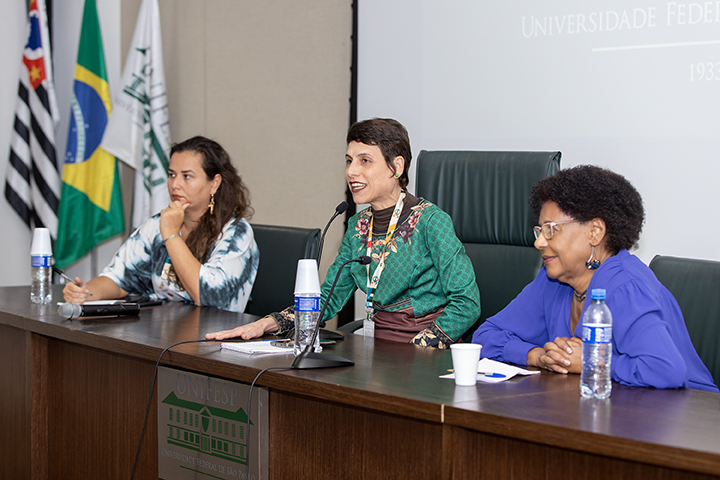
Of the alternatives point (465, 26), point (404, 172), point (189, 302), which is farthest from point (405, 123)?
point (189, 302)

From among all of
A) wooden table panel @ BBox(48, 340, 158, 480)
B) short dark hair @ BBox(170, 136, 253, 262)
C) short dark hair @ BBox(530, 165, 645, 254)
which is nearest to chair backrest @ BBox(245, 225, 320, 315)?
short dark hair @ BBox(170, 136, 253, 262)

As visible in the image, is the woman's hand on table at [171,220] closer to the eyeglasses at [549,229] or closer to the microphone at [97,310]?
the microphone at [97,310]

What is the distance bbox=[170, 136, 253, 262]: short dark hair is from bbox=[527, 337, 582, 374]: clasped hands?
147 cm

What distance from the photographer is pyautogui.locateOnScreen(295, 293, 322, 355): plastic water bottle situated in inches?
63.7

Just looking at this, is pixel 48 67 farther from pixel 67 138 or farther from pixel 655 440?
pixel 655 440

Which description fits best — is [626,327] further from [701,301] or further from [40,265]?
[40,265]

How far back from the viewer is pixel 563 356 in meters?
1.51

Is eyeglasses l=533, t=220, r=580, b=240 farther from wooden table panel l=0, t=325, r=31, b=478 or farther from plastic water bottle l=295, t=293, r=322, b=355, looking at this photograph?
wooden table panel l=0, t=325, r=31, b=478

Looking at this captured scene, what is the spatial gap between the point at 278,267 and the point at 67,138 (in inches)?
93.7

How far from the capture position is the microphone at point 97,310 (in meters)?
2.13

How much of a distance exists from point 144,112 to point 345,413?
10.3 ft

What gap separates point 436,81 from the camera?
3.07m

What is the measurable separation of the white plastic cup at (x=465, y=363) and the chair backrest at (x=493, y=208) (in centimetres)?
93

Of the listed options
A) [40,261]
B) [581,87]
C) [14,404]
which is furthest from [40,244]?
[581,87]
